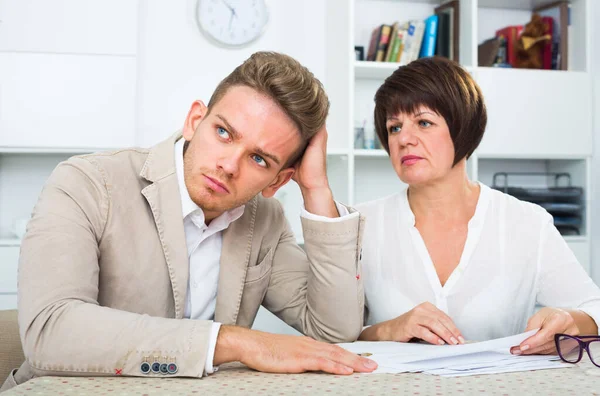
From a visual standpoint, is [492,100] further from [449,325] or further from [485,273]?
[449,325]

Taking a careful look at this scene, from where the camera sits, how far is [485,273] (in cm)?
182

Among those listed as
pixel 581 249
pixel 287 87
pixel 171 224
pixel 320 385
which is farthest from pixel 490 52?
pixel 320 385

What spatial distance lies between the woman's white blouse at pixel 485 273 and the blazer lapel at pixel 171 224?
2.26ft

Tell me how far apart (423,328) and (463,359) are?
28 cm

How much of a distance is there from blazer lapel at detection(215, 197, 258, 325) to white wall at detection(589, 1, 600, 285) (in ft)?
8.97

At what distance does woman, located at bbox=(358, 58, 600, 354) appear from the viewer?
1.79 metres

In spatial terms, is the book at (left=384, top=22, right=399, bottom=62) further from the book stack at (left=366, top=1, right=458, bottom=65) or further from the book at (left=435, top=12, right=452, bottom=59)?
the book at (left=435, top=12, right=452, bottom=59)

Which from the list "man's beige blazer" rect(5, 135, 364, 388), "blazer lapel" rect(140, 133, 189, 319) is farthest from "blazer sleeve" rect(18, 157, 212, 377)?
"blazer lapel" rect(140, 133, 189, 319)

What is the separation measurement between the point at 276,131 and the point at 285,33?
234 centimetres

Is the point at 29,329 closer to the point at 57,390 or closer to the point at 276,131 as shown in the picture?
the point at 57,390

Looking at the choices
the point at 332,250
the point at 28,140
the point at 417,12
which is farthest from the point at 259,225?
the point at 417,12

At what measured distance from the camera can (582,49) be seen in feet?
12.1

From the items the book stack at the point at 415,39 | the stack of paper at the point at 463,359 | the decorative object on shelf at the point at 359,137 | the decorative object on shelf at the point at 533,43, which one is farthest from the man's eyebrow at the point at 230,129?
the decorative object on shelf at the point at 533,43

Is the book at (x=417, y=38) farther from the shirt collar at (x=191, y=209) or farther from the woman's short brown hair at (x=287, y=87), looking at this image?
Result: the shirt collar at (x=191, y=209)
